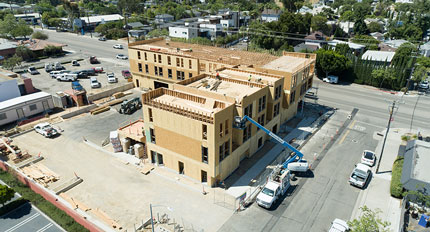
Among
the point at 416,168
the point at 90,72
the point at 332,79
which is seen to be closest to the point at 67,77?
the point at 90,72

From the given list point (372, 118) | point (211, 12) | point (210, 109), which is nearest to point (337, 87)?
point (372, 118)

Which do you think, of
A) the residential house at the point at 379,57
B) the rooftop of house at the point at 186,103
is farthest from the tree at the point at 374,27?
the rooftop of house at the point at 186,103

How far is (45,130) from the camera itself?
46.0m

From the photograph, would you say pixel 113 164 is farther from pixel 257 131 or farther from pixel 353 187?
pixel 353 187

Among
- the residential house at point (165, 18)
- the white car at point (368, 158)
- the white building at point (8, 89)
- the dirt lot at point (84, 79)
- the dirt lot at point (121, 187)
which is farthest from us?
the residential house at point (165, 18)

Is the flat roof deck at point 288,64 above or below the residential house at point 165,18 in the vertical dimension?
below

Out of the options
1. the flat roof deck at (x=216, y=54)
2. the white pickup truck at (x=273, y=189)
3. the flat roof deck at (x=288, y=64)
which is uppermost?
the flat roof deck at (x=216, y=54)

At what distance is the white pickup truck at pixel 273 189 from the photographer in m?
31.3

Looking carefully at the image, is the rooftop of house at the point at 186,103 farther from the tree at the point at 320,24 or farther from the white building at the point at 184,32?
the tree at the point at 320,24

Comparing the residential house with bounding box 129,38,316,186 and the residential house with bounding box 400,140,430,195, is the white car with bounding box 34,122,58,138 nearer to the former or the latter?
the residential house with bounding box 129,38,316,186

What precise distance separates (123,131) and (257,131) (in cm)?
1967

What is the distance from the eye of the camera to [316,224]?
29500 mm

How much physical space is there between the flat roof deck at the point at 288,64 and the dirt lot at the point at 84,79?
38.0 meters

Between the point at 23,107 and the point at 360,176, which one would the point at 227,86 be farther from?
the point at 23,107
